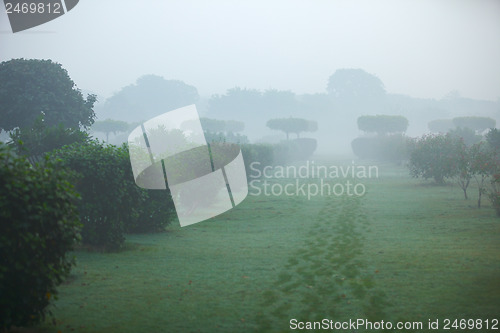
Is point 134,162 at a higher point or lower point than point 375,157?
higher

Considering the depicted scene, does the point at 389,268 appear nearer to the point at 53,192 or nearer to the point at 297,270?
the point at 297,270

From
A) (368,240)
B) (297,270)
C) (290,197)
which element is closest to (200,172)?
(290,197)

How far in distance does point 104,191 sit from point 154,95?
400 ft

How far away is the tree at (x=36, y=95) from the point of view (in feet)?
83.1

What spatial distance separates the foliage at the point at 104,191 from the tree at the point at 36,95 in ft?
52.6

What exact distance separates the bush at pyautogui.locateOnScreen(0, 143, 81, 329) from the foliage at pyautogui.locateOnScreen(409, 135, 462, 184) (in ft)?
70.3

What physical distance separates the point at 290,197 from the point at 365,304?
1537cm

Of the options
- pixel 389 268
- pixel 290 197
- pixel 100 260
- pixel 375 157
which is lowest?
pixel 375 157

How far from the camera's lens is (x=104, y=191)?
33.6 feet

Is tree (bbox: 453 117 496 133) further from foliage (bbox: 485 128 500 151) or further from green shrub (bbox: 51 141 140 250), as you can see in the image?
green shrub (bbox: 51 141 140 250)

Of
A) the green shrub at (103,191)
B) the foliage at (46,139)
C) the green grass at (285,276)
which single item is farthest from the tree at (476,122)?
the green shrub at (103,191)

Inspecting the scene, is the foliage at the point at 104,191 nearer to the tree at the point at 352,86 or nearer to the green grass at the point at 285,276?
the green grass at the point at 285,276

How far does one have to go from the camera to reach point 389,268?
8844 millimetres

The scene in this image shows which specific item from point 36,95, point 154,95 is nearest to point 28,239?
point 36,95
